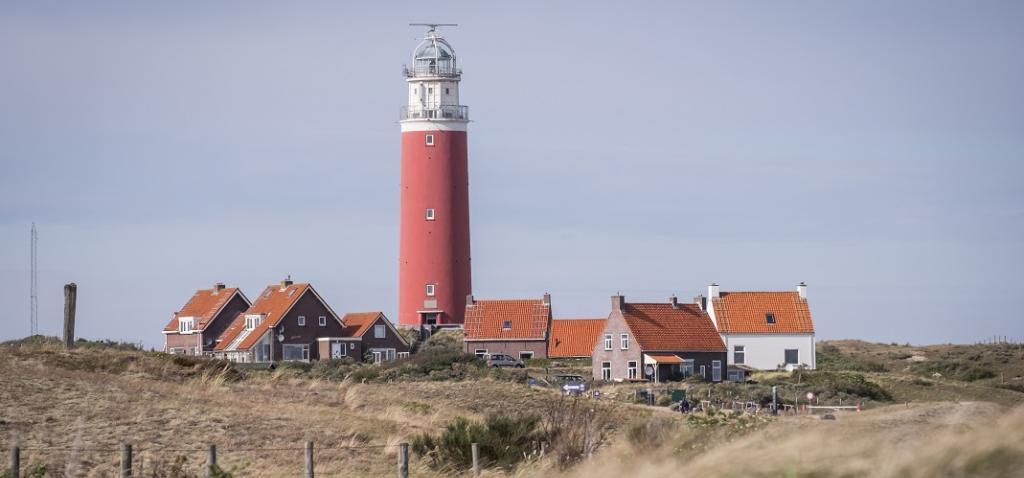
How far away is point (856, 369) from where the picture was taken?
190 ft

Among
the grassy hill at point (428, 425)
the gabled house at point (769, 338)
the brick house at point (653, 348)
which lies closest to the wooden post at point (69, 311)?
the grassy hill at point (428, 425)

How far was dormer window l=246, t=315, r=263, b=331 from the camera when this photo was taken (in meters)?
60.4

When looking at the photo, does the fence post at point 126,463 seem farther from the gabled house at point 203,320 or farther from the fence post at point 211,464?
the gabled house at point 203,320

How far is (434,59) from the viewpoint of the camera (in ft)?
206

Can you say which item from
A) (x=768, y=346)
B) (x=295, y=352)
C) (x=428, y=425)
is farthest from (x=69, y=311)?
(x=768, y=346)

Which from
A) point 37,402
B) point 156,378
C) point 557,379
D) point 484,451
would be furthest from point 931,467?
point 557,379

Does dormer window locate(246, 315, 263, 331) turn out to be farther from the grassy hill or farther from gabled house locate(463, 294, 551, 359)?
the grassy hill

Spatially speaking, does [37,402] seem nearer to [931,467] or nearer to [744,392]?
[931,467]

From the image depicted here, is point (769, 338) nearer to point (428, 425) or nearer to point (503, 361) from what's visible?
point (503, 361)

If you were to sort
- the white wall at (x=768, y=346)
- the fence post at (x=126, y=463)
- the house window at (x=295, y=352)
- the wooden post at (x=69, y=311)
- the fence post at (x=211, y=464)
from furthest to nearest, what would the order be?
the house window at (x=295, y=352) < the white wall at (x=768, y=346) < the wooden post at (x=69, y=311) < the fence post at (x=126, y=463) < the fence post at (x=211, y=464)

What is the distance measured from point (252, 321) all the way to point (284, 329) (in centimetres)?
235

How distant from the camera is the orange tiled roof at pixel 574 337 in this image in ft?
197

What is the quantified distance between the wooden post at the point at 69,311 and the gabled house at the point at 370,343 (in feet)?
85.4

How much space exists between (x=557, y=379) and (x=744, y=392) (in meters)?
7.20
